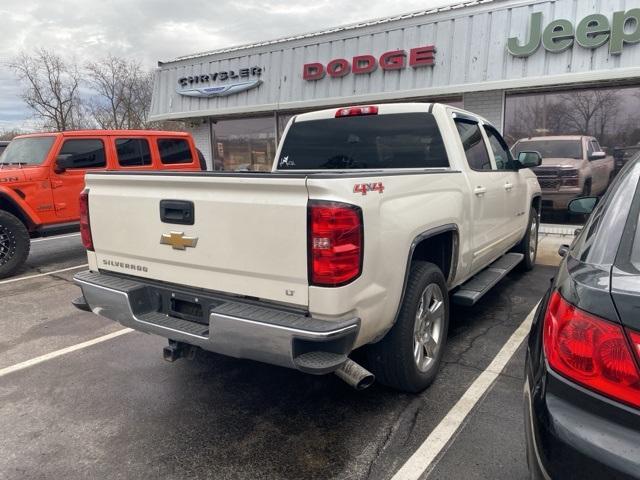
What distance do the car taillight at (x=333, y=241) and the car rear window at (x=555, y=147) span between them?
25.0 feet

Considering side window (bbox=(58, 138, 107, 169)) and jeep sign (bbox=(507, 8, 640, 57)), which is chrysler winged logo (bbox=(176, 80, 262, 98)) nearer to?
side window (bbox=(58, 138, 107, 169))

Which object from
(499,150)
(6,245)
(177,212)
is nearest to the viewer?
(177,212)

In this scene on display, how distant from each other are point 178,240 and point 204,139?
1269 cm

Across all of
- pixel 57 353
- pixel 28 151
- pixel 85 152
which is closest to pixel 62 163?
pixel 85 152

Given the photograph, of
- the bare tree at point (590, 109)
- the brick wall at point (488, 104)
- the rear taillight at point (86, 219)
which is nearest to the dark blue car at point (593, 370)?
the rear taillight at point (86, 219)

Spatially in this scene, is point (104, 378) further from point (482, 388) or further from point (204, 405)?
point (482, 388)

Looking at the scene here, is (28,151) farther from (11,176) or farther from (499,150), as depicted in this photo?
(499,150)

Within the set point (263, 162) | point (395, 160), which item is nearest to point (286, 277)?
point (395, 160)

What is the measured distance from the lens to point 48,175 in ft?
24.2

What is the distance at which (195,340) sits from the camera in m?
2.70

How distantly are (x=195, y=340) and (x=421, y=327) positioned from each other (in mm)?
1499

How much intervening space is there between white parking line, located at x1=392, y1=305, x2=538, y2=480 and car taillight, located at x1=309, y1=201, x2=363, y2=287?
41.0 inches

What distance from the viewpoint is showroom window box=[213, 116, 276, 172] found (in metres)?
13.4

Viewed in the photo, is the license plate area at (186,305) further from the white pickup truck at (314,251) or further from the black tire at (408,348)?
the black tire at (408,348)
